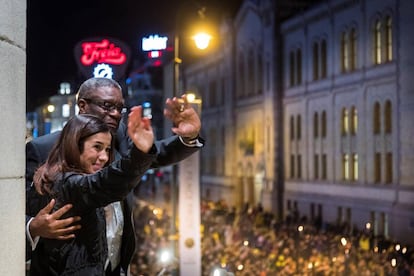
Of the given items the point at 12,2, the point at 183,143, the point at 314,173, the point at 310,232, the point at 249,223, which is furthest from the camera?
the point at 314,173

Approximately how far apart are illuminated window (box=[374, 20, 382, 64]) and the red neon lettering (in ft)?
86.6

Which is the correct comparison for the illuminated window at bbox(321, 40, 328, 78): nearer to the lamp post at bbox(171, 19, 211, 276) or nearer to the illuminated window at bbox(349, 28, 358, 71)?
the illuminated window at bbox(349, 28, 358, 71)

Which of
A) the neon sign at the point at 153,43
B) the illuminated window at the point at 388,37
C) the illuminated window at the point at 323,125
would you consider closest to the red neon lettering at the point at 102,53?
the neon sign at the point at 153,43

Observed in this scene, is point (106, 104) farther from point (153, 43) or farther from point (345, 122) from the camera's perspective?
point (345, 122)

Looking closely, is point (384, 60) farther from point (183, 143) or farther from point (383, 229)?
point (183, 143)

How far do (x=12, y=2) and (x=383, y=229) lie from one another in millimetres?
32433

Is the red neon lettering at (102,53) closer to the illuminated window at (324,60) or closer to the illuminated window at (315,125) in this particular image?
the illuminated window at (324,60)

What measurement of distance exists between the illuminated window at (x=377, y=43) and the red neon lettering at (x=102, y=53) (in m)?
26.4

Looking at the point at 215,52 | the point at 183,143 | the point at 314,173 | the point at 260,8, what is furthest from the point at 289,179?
the point at 183,143

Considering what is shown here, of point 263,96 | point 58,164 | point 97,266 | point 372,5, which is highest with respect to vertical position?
point 372,5

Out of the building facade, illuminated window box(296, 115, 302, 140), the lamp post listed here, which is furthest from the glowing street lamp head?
illuminated window box(296, 115, 302, 140)

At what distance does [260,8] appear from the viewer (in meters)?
48.1

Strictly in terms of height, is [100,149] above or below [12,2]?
below

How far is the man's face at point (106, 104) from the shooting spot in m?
3.97
